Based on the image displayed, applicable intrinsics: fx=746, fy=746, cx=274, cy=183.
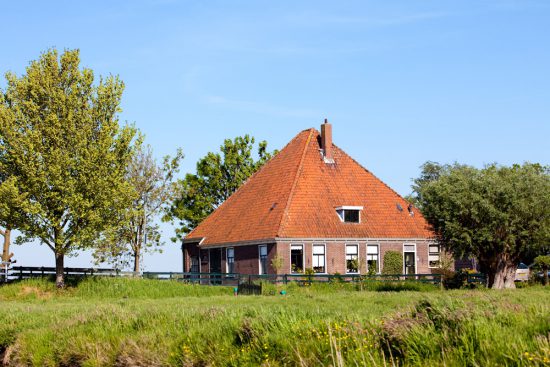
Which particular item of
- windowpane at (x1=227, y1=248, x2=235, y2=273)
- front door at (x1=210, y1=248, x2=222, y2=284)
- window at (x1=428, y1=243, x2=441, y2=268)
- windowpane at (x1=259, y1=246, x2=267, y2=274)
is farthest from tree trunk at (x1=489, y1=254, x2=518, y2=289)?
front door at (x1=210, y1=248, x2=222, y2=284)

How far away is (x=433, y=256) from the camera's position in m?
53.8

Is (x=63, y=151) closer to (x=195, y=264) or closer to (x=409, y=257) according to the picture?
(x=195, y=264)

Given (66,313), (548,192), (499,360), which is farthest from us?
(548,192)

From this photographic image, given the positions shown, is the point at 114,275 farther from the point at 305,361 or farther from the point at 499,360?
→ the point at 499,360

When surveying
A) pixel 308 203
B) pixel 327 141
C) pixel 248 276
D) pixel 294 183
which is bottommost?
pixel 248 276

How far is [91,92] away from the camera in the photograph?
142ft

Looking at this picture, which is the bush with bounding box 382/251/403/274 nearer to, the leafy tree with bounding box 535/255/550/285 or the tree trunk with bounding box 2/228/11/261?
the leafy tree with bounding box 535/255/550/285

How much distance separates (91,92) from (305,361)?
3440cm

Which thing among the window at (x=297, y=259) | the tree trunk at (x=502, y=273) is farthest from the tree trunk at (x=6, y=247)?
the tree trunk at (x=502, y=273)

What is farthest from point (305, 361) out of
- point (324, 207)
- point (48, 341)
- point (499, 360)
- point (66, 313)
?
point (324, 207)

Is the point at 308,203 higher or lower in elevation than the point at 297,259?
higher

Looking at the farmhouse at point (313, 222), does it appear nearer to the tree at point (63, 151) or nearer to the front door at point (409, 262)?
the front door at point (409, 262)

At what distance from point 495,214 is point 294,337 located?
99.6ft

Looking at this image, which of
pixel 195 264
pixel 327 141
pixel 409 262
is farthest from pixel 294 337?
pixel 195 264
